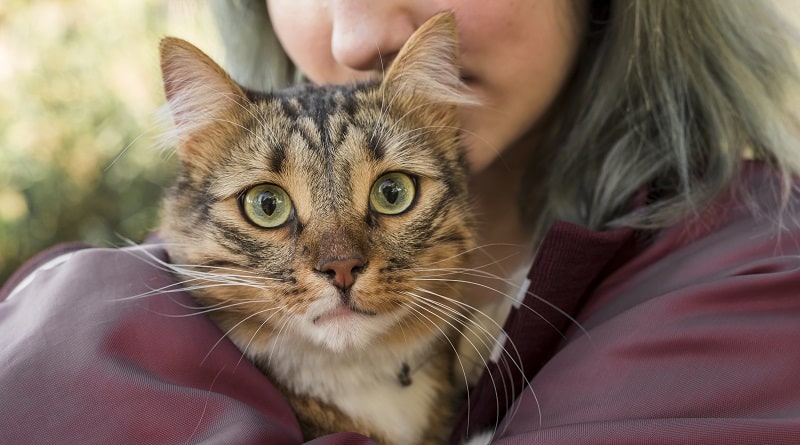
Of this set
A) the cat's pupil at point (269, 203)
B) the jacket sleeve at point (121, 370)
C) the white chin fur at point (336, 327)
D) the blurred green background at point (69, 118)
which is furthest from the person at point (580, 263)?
the blurred green background at point (69, 118)

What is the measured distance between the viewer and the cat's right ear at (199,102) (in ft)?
4.31

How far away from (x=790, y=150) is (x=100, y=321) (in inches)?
49.1

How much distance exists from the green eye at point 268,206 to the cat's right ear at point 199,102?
0.14m

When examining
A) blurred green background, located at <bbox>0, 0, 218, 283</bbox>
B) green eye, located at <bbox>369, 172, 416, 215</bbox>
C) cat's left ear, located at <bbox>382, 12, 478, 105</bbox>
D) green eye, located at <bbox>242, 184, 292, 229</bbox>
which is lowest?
blurred green background, located at <bbox>0, 0, 218, 283</bbox>

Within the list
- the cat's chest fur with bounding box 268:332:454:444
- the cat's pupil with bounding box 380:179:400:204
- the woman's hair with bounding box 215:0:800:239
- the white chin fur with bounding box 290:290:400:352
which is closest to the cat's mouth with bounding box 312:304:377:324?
the white chin fur with bounding box 290:290:400:352

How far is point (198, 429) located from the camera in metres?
0.99

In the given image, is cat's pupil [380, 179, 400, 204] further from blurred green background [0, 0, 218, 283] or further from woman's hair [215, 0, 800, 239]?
blurred green background [0, 0, 218, 283]

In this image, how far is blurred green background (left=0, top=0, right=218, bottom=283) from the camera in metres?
4.03

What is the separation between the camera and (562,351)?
4.09 ft

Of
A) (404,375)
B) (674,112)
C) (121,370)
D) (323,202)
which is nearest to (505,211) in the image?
(674,112)

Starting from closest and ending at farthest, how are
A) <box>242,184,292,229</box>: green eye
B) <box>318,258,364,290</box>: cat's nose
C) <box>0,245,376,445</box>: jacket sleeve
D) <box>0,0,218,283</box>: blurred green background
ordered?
<box>0,245,376,445</box>: jacket sleeve
<box>318,258,364,290</box>: cat's nose
<box>242,184,292,229</box>: green eye
<box>0,0,218,283</box>: blurred green background

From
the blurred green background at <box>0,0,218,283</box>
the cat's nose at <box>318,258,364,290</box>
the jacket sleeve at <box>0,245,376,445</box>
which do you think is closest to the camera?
the jacket sleeve at <box>0,245,376,445</box>

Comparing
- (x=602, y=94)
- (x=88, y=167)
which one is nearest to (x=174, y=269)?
(x=602, y=94)

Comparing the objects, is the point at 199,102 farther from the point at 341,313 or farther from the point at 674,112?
the point at 674,112
